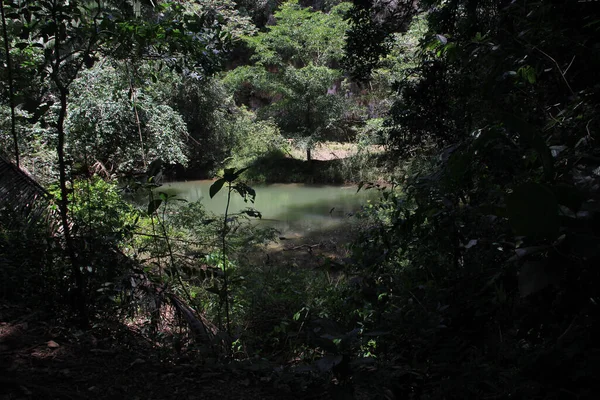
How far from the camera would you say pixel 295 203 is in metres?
12.5

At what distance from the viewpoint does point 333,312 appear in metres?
4.20

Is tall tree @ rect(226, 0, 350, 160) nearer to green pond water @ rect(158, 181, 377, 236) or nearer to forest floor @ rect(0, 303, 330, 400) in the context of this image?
green pond water @ rect(158, 181, 377, 236)

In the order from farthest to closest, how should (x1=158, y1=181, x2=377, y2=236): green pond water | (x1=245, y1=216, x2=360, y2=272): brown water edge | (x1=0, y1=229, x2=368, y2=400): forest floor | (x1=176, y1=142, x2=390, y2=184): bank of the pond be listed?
1. (x1=176, y1=142, x2=390, y2=184): bank of the pond
2. (x1=158, y1=181, x2=377, y2=236): green pond water
3. (x1=245, y1=216, x2=360, y2=272): brown water edge
4. (x1=0, y1=229, x2=368, y2=400): forest floor

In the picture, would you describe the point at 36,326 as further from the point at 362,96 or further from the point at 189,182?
the point at 362,96

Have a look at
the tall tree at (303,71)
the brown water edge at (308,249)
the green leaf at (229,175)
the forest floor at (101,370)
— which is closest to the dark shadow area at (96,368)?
the forest floor at (101,370)

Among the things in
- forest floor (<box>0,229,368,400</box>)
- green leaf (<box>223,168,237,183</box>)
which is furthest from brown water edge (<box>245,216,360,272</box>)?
green leaf (<box>223,168,237,183</box>)

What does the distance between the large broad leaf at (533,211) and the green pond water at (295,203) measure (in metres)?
8.31

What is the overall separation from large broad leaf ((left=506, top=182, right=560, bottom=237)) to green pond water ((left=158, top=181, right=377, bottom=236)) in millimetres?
8305

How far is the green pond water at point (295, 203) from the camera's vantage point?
995 centimetres

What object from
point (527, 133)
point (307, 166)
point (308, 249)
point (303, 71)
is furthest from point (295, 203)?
point (527, 133)

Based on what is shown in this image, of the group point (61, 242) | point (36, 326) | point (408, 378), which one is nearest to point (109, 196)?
point (61, 242)

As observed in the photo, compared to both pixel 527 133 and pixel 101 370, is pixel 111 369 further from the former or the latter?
pixel 527 133

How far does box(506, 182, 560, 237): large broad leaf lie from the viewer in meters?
0.63

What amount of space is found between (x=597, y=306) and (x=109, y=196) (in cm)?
478
